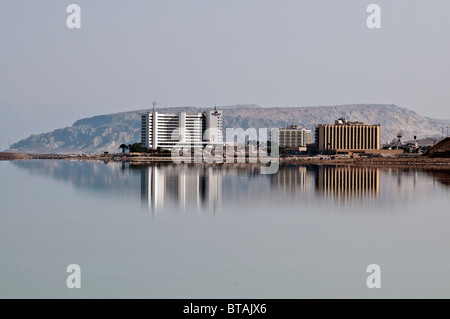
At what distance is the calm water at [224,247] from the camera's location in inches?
574

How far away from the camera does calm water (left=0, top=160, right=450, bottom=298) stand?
14.6 meters

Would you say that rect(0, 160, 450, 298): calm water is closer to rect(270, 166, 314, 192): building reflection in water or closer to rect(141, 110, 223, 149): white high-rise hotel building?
rect(270, 166, 314, 192): building reflection in water

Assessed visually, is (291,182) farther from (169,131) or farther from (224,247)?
(169,131)

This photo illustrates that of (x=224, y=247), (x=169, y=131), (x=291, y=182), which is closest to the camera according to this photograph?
(x=224, y=247)

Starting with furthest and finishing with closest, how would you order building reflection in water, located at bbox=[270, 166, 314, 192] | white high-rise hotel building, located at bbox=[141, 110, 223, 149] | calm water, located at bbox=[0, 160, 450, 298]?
white high-rise hotel building, located at bbox=[141, 110, 223, 149]
building reflection in water, located at bbox=[270, 166, 314, 192]
calm water, located at bbox=[0, 160, 450, 298]

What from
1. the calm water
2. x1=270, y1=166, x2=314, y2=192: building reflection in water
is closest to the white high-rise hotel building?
x1=270, y1=166, x2=314, y2=192: building reflection in water

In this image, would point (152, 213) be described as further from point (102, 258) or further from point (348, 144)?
point (348, 144)

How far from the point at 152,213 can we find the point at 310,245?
10.5 m

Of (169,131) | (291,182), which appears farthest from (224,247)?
(169,131)

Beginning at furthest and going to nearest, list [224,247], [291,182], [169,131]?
[169,131]
[291,182]
[224,247]

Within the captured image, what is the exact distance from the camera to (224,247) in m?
19.6

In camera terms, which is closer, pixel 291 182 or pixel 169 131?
pixel 291 182

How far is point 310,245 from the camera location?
65.7 feet
